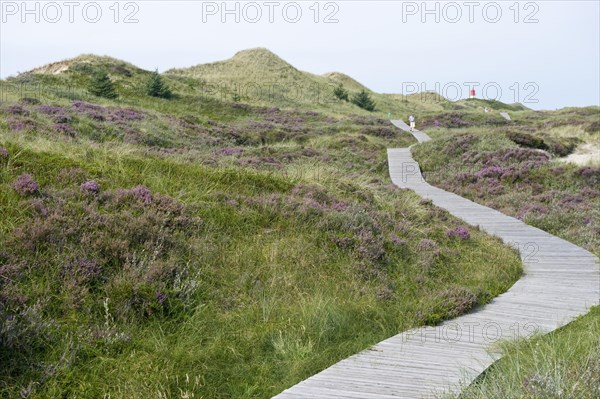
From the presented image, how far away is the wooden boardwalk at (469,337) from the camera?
206 inches

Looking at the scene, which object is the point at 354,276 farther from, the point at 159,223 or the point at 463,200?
the point at 463,200

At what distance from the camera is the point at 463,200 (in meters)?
17.9

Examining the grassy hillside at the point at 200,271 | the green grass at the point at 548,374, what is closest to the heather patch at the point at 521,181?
the grassy hillside at the point at 200,271

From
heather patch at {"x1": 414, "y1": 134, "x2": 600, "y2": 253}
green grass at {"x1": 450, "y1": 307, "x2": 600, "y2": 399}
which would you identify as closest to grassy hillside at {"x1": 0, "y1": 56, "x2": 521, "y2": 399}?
green grass at {"x1": 450, "y1": 307, "x2": 600, "y2": 399}

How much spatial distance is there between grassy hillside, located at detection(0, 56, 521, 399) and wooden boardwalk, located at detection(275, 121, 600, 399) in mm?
354

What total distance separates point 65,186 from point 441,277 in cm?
620

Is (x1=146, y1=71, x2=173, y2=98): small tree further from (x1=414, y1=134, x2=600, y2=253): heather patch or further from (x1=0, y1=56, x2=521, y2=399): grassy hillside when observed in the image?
(x1=0, y1=56, x2=521, y2=399): grassy hillside

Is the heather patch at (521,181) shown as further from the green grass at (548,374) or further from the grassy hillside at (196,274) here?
the green grass at (548,374)

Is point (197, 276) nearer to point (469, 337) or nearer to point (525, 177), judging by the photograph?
point (469, 337)

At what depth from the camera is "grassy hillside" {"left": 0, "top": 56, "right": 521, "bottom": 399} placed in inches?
220

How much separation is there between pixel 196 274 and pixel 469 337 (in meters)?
3.54

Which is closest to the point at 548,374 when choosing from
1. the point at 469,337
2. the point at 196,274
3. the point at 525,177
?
the point at 469,337

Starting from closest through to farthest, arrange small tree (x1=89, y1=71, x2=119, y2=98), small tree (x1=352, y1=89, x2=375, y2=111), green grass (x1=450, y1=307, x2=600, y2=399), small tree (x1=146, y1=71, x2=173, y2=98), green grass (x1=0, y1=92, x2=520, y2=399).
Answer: green grass (x1=450, y1=307, x2=600, y2=399) → green grass (x1=0, y1=92, x2=520, y2=399) → small tree (x1=89, y1=71, x2=119, y2=98) → small tree (x1=146, y1=71, x2=173, y2=98) → small tree (x1=352, y1=89, x2=375, y2=111)

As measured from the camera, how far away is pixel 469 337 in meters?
6.75
